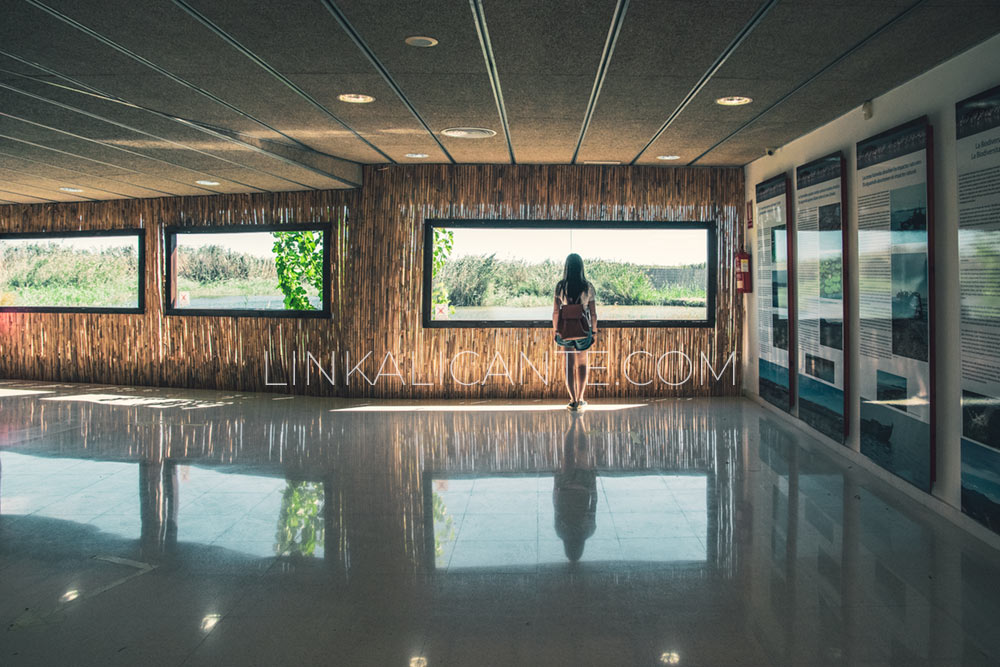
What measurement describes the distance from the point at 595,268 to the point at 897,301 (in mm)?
4211

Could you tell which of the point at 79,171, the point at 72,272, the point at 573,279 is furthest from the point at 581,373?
the point at 72,272

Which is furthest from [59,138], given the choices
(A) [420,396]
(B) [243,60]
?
(A) [420,396]

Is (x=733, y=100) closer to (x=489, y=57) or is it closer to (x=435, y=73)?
(x=489, y=57)

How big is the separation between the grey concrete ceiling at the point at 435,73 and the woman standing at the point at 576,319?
1.39 m

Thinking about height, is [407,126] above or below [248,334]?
above

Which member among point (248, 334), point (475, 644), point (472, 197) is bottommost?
point (475, 644)

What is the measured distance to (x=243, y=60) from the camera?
14.1 feet

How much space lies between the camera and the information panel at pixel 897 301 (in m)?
4.41

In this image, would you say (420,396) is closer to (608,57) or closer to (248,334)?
(248,334)

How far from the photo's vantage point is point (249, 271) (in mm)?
9344

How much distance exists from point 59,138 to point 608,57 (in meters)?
4.64

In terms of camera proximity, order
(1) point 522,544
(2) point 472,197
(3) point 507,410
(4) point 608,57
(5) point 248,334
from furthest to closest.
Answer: (5) point 248,334 → (2) point 472,197 → (3) point 507,410 → (4) point 608,57 → (1) point 522,544

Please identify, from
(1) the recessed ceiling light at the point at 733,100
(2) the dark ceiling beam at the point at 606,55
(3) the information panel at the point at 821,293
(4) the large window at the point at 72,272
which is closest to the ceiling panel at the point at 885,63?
(1) the recessed ceiling light at the point at 733,100

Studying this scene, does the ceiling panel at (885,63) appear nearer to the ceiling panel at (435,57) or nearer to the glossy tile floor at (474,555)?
the ceiling panel at (435,57)
